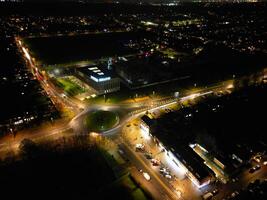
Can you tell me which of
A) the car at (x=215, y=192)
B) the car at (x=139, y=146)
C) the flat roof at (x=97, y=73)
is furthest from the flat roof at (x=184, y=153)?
the flat roof at (x=97, y=73)

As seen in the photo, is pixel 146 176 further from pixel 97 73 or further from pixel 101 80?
pixel 97 73

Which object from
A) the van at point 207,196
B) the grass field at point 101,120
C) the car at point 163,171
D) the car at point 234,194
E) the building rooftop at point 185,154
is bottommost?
the car at point 234,194

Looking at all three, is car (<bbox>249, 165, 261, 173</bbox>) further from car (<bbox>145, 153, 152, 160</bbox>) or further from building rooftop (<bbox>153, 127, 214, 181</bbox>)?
car (<bbox>145, 153, 152, 160</bbox>)

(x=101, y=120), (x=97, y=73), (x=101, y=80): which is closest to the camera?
(x=101, y=120)

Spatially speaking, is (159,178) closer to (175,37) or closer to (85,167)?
(85,167)

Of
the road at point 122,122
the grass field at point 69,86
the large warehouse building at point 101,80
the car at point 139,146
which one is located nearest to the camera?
the road at point 122,122

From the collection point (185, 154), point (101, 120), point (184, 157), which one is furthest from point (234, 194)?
point (101, 120)

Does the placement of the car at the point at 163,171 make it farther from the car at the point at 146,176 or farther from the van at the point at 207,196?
the van at the point at 207,196
